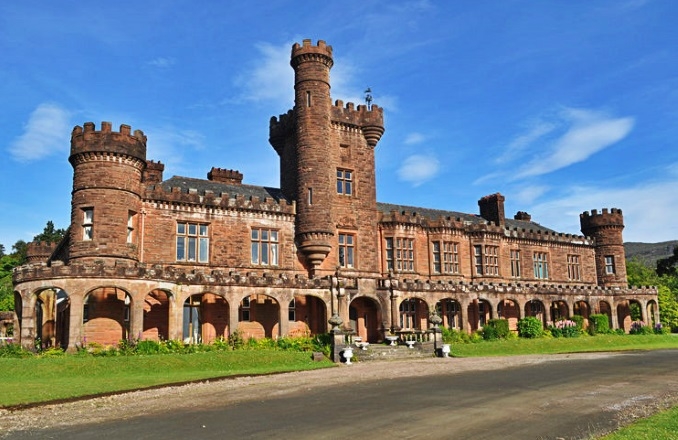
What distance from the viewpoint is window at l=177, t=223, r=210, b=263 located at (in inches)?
1276

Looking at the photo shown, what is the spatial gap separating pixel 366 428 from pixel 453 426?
1719mm

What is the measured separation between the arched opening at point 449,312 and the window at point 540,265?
1094 cm

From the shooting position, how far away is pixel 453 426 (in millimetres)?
11508

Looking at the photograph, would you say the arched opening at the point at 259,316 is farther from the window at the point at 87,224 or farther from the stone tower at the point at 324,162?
the window at the point at 87,224

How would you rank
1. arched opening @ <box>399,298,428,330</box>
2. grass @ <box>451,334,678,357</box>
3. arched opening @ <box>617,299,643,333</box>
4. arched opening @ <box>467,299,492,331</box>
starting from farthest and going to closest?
arched opening @ <box>617,299,643,333</box> < arched opening @ <box>467,299,492,331</box> < arched opening @ <box>399,298,428,330</box> < grass @ <box>451,334,678,357</box>

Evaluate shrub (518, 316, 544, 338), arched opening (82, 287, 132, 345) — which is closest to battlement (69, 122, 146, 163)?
arched opening (82, 287, 132, 345)

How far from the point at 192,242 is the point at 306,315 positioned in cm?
793

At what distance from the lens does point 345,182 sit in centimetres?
3828

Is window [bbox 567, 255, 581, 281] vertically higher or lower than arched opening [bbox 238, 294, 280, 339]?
higher

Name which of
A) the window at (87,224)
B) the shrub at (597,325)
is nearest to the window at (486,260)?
the shrub at (597,325)

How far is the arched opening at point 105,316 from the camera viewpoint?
27328 millimetres

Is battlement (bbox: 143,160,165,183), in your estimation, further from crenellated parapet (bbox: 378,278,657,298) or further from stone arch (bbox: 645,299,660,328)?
stone arch (bbox: 645,299,660,328)

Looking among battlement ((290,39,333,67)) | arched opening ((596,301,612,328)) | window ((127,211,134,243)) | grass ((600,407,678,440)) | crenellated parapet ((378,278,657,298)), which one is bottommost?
grass ((600,407,678,440))

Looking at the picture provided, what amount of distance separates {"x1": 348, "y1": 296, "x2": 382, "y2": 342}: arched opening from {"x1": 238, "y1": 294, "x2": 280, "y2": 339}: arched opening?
529 centimetres
